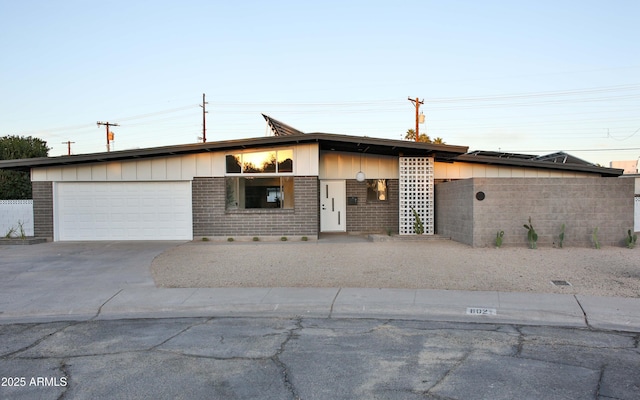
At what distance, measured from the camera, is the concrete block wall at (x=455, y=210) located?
48.5 ft

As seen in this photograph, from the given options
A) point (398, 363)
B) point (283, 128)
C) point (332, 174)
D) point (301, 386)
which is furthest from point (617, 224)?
point (283, 128)

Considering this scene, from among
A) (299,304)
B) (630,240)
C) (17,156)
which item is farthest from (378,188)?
(17,156)

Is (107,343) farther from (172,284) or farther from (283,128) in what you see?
(283,128)

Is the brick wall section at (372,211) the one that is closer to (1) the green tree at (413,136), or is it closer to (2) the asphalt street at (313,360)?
(2) the asphalt street at (313,360)

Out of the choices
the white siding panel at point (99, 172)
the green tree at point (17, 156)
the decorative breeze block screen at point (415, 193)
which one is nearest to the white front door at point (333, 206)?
the decorative breeze block screen at point (415, 193)

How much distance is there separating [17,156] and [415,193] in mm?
29955

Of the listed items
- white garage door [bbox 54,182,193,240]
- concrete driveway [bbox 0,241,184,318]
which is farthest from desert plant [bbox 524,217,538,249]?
white garage door [bbox 54,182,193,240]

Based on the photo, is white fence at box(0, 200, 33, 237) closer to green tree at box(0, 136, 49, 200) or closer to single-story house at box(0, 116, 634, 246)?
single-story house at box(0, 116, 634, 246)

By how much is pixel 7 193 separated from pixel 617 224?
33.6m

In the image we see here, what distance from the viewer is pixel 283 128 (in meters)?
26.7

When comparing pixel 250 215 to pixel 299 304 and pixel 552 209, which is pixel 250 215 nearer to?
pixel 299 304

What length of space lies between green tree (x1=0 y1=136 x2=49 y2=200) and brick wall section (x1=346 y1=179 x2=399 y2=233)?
24460 millimetres

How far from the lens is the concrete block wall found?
48.5ft

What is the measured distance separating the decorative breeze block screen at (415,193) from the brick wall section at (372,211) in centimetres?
114
